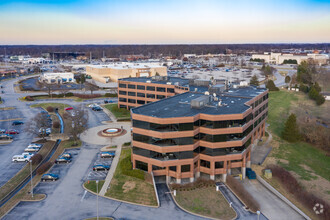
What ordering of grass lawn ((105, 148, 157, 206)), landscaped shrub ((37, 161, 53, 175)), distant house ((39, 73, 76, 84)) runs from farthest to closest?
distant house ((39, 73, 76, 84))
landscaped shrub ((37, 161, 53, 175))
grass lawn ((105, 148, 157, 206))

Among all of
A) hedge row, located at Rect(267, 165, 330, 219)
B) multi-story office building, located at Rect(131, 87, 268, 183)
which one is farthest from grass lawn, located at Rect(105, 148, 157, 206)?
hedge row, located at Rect(267, 165, 330, 219)

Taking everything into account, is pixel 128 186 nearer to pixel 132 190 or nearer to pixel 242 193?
pixel 132 190

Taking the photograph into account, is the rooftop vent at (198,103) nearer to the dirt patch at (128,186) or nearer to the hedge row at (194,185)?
the hedge row at (194,185)

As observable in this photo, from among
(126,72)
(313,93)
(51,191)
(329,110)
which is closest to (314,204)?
(51,191)

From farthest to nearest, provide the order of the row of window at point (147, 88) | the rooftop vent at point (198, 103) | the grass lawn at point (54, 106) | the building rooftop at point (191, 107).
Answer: the grass lawn at point (54, 106) < the row of window at point (147, 88) < the rooftop vent at point (198, 103) < the building rooftop at point (191, 107)

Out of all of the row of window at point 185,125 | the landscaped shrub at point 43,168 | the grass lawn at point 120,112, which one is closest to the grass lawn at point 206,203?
the row of window at point 185,125

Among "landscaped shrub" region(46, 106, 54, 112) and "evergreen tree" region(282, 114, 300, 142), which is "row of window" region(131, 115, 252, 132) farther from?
"landscaped shrub" region(46, 106, 54, 112)
